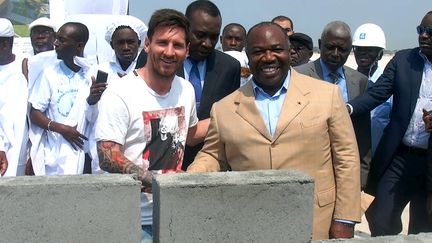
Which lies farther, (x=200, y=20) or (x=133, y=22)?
(x=133, y=22)

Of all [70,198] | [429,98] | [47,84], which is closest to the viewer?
[70,198]

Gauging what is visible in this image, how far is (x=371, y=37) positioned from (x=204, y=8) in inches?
83.7

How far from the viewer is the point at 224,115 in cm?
302

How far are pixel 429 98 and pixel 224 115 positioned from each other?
5.82 ft

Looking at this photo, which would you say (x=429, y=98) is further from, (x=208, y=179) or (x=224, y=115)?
(x=208, y=179)

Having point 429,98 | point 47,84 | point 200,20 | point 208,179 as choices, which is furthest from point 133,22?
point 208,179

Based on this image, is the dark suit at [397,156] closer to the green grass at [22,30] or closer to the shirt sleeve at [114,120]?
the shirt sleeve at [114,120]

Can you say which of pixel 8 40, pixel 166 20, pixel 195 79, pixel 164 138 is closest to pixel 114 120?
pixel 164 138

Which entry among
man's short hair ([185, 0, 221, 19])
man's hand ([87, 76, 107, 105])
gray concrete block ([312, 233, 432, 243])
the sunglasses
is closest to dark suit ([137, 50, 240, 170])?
man's short hair ([185, 0, 221, 19])

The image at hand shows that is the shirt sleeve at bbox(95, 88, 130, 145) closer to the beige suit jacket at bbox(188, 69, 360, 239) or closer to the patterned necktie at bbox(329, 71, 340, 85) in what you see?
the beige suit jacket at bbox(188, 69, 360, 239)

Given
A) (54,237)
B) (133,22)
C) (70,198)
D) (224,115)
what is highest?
(133,22)

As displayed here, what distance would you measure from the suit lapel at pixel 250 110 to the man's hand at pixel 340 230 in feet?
1.87

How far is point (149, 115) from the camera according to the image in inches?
110

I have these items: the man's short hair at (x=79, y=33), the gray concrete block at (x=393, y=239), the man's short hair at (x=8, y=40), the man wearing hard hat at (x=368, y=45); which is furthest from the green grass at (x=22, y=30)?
the gray concrete block at (x=393, y=239)
